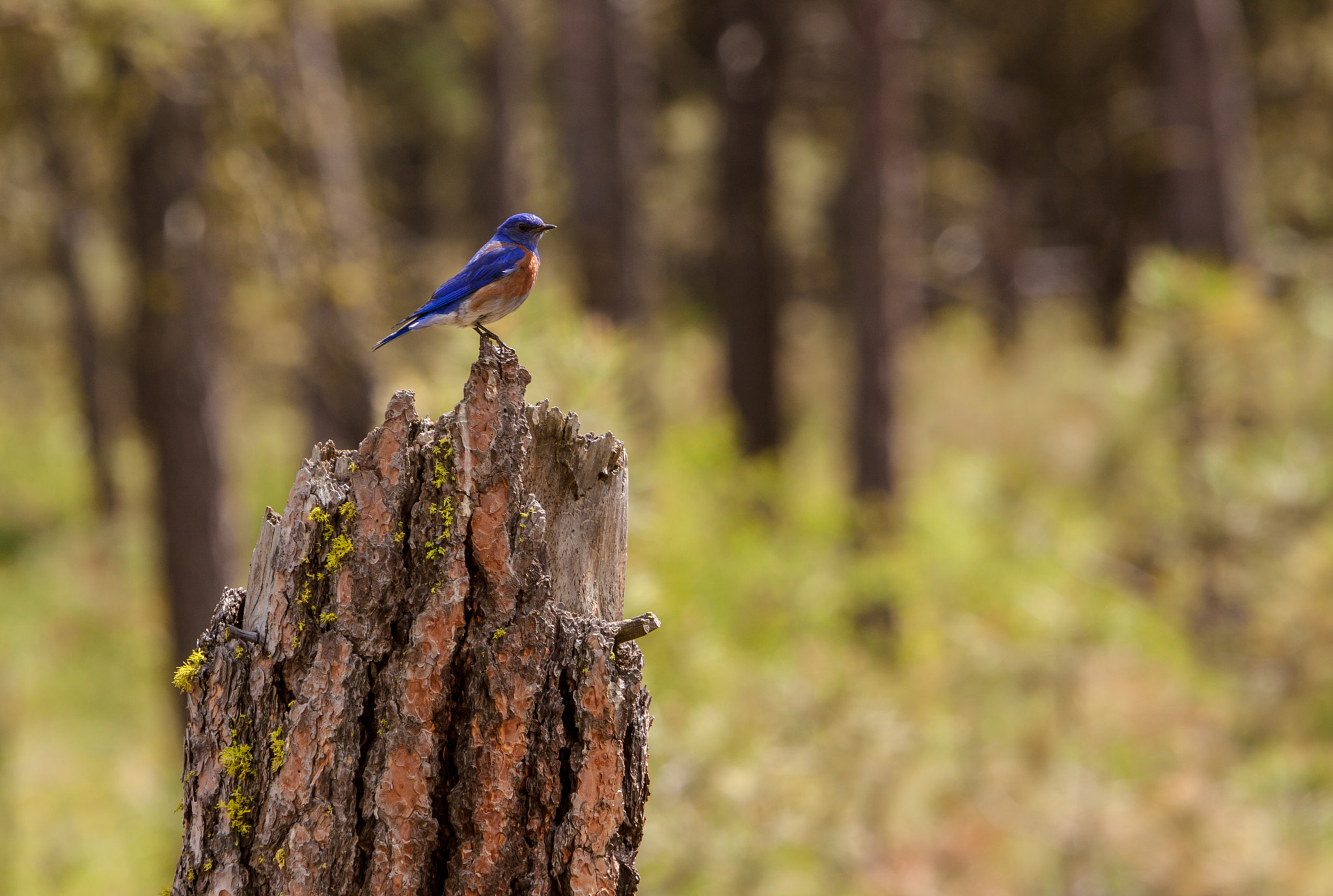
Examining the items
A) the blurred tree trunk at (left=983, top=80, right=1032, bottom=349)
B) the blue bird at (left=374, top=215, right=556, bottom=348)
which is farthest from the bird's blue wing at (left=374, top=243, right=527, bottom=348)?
the blurred tree trunk at (left=983, top=80, right=1032, bottom=349)

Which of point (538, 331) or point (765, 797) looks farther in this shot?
point (765, 797)

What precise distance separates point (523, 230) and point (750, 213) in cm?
1097

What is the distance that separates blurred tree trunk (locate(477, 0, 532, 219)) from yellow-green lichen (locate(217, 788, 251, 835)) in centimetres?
1106

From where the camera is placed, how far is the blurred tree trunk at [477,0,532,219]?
1314cm

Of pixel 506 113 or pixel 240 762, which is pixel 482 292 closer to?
pixel 240 762

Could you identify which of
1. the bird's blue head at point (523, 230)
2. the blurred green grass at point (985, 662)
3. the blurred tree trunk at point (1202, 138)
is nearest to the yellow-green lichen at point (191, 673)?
the bird's blue head at point (523, 230)

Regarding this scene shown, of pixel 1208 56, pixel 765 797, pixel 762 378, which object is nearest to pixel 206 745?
pixel 765 797

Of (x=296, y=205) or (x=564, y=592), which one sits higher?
(x=296, y=205)

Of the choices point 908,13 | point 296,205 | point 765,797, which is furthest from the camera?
point 908,13

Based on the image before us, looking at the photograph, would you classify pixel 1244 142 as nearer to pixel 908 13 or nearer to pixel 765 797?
pixel 908 13

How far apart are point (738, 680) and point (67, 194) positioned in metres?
7.51

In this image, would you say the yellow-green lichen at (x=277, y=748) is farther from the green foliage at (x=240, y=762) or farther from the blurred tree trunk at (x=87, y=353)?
the blurred tree trunk at (x=87, y=353)

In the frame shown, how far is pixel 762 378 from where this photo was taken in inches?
548

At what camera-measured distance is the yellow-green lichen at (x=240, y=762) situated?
207cm
